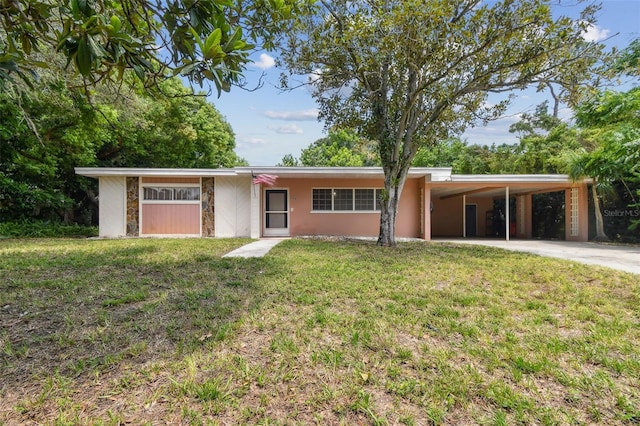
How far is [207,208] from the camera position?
12.4 metres

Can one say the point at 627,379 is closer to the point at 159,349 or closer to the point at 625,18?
the point at 159,349

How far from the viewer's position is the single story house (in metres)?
11.7

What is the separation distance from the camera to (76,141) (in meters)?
13.0

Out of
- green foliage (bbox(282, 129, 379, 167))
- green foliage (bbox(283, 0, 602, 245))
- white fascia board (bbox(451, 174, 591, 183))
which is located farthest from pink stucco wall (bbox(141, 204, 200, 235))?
green foliage (bbox(282, 129, 379, 167))

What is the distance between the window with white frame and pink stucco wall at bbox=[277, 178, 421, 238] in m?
0.16

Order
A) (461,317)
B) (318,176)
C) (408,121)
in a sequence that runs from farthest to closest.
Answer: (318,176) → (408,121) → (461,317)

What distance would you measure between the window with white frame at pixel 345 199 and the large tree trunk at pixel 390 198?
4.00 meters

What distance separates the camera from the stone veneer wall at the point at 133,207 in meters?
12.1

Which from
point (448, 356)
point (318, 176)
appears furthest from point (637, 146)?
point (448, 356)

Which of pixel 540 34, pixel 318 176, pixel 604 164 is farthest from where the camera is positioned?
pixel 318 176

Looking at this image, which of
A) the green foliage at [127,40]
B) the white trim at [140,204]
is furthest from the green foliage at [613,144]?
the white trim at [140,204]

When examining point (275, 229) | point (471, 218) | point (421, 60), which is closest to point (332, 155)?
point (471, 218)

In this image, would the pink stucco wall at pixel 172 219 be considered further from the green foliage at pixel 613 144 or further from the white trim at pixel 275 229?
the green foliage at pixel 613 144

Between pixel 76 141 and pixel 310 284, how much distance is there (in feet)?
43.1
